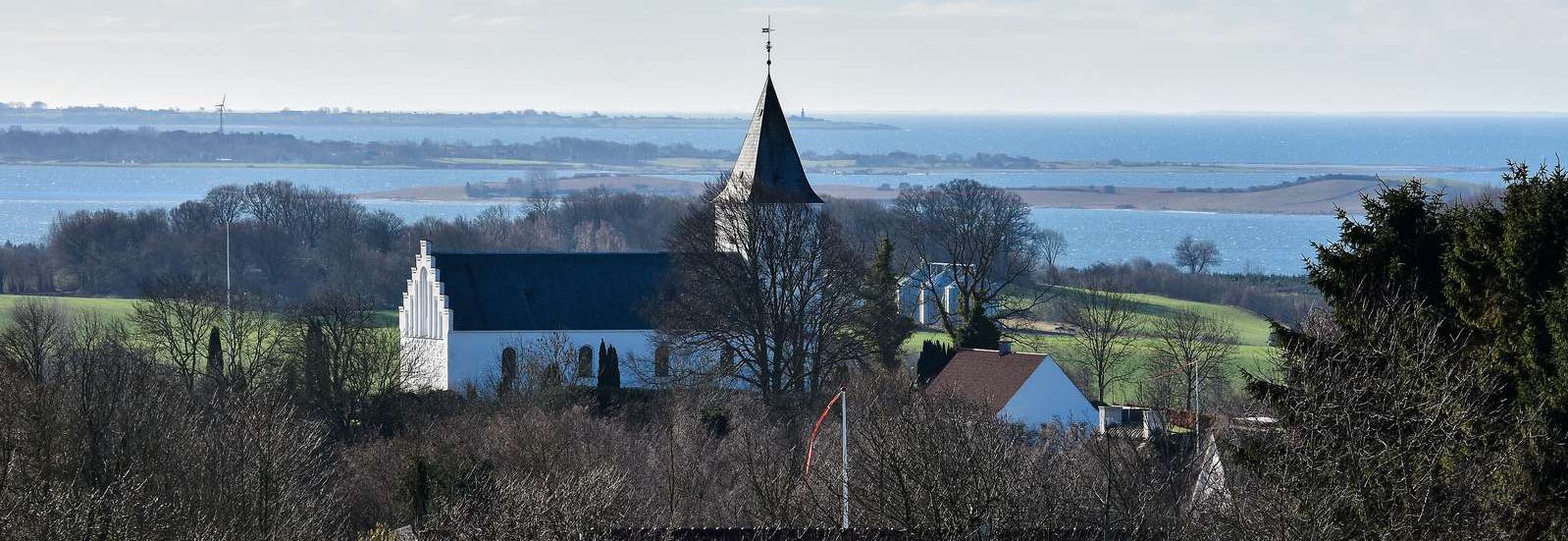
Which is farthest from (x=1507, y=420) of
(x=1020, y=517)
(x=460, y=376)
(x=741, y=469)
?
(x=460, y=376)

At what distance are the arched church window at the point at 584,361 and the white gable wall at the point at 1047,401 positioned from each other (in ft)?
33.5

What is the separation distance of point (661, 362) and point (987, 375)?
26.9ft

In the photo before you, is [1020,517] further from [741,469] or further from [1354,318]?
[741,469]

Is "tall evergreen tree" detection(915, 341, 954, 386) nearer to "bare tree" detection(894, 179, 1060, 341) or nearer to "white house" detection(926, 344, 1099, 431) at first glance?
"white house" detection(926, 344, 1099, 431)

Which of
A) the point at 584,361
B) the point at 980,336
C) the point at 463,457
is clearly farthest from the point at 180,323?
the point at 463,457

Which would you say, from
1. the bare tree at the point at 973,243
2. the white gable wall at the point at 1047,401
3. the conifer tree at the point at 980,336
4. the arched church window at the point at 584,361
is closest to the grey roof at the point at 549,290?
the arched church window at the point at 584,361

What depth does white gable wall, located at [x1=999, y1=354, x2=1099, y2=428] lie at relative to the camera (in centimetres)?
4438

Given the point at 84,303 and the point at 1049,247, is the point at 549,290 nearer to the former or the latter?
the point at 84,303

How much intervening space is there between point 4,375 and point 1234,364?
133ft

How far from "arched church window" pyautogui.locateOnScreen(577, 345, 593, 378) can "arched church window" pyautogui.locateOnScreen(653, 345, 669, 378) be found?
1.62 metres

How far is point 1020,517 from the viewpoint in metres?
20.0

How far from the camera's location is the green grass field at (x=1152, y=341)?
5960 cm

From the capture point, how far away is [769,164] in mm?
50625

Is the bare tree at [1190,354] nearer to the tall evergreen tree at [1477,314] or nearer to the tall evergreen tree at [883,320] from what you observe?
the tall evergreen tree at [883,320]
